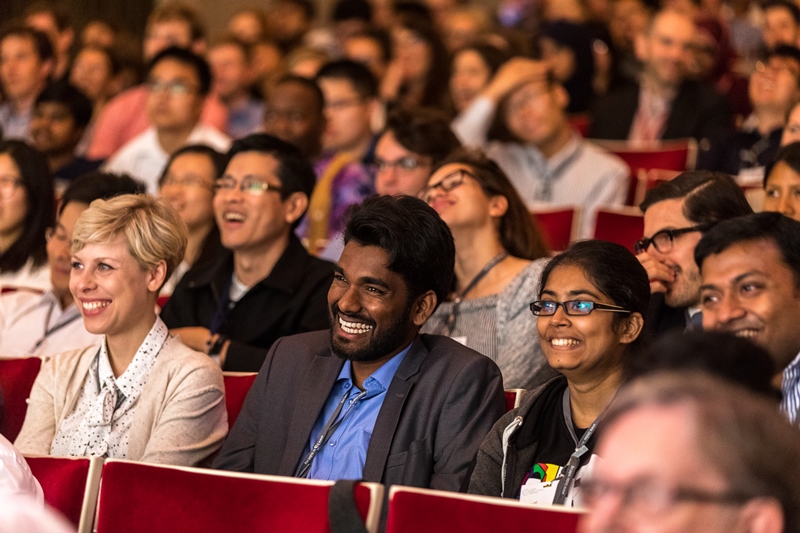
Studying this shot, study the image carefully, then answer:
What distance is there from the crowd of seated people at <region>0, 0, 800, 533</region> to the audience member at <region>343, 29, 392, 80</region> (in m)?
1.26

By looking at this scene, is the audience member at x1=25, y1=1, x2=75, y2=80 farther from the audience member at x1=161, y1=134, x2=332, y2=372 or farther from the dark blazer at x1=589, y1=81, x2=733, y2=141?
the audience member at x1=161, y1=134, x2=332, y2=372

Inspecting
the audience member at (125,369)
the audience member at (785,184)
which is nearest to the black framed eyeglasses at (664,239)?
the audience member at (785,184)

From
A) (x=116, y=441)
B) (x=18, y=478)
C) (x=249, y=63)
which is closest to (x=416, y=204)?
(x=116, y=441)

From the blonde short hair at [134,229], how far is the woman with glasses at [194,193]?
3.76 feet

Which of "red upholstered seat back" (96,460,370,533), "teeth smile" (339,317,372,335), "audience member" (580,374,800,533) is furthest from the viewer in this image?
"teeth smile" (339,317,372,335)

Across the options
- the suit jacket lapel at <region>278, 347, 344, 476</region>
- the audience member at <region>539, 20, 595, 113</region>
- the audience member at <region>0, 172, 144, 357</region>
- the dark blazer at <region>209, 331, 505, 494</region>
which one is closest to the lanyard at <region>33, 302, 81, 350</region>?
the audience member at <region>0, 172, 144, 357</region>

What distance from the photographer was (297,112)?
530cm

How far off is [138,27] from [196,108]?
3581 mm

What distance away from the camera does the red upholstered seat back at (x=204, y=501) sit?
208cm

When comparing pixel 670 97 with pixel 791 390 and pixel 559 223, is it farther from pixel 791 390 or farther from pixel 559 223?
pixel 791 390

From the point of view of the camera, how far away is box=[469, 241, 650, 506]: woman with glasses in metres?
2.47

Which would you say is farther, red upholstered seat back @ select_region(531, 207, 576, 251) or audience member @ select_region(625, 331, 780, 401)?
red upholstered seat back @ select_region(531, 207, 576, 251)

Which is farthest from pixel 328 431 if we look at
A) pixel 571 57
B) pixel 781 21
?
pixel 571 57

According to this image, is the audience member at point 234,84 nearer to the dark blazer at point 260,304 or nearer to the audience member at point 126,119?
the audience member at point 126,119
